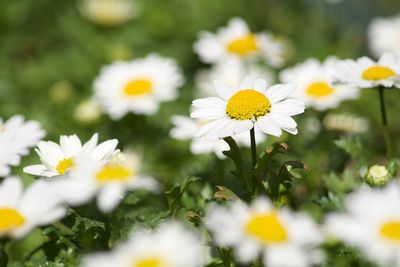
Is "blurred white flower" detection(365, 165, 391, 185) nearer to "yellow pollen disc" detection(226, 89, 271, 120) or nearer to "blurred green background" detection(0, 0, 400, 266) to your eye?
"yellow pollen disc" detection(226, 89, 271, 120)

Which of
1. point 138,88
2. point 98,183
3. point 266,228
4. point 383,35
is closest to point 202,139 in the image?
point 138,88

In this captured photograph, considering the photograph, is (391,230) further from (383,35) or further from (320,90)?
(383,35)

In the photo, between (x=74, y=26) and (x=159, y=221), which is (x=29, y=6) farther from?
(x=159, y=221)

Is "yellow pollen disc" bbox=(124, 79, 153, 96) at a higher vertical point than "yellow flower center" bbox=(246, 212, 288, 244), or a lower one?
lower

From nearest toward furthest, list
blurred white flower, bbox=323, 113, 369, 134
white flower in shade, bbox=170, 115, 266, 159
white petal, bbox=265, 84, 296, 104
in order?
white petal, bbox=265, 84, 296, 104
white flower in shade, bbox=170, 115, 266, 159
blurred white flower, bbox=323, 113, 369, 134

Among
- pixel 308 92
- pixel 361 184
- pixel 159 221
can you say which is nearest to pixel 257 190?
pixel 159 221

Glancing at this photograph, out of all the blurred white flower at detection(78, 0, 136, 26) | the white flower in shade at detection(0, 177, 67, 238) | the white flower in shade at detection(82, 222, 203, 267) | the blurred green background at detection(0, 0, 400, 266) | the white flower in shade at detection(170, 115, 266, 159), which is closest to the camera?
the white flower in shade at detection(82, 222, 203, 267)

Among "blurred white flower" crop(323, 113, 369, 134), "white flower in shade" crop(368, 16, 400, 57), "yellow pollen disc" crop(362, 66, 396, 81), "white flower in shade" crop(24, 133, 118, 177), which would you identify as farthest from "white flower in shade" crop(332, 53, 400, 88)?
"white flower in shade" crop(368, 16, 400, 57)

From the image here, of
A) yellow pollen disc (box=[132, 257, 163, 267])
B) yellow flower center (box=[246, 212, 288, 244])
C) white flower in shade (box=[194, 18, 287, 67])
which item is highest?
yellow flower center (box=[246, 212, 288, 244])
